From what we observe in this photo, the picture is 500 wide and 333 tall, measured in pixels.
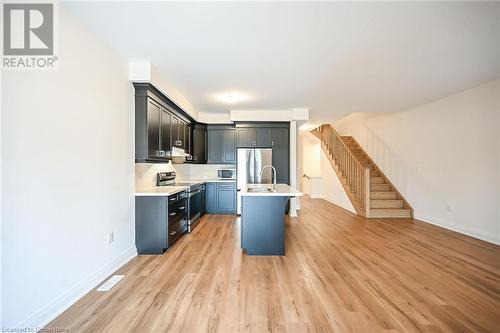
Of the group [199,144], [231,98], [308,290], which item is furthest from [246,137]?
[308,290]

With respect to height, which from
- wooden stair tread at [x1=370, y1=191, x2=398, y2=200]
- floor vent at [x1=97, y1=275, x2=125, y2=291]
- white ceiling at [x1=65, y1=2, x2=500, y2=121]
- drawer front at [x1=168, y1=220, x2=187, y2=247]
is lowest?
floor vent at [x1=97, y1=275, x2=125, y2=291]

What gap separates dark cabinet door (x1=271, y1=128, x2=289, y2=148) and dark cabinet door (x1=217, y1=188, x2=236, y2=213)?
1626mm

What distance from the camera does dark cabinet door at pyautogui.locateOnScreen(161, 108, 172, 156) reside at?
143 inches

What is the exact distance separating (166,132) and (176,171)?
1.64 meters

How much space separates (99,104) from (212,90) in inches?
79.0

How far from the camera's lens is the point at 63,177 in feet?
6.29

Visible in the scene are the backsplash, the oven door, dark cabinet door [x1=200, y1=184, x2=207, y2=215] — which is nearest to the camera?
the backsplash

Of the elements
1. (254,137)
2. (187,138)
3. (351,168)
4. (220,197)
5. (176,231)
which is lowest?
(176,231)

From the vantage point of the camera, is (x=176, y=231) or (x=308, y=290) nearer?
(x=308, y=290)

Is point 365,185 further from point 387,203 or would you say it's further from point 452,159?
point 452,159

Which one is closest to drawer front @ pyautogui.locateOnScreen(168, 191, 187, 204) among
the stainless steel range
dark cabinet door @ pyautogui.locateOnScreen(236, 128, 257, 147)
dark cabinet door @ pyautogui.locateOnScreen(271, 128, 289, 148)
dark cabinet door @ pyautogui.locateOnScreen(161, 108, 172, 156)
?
the stainless steel range

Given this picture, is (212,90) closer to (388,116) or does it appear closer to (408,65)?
(408,65)

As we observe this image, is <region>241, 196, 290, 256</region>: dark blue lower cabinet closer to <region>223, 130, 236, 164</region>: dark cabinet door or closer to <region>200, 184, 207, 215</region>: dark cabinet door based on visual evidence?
<region>200, 184, 207, 215</region>: dark cabinet door

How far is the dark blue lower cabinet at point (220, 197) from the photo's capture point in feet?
18.6
